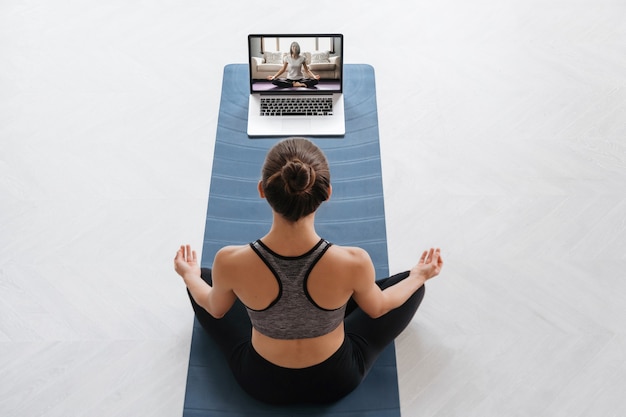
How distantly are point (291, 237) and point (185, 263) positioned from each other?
56 cm

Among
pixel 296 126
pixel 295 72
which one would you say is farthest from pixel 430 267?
pixel 295 72

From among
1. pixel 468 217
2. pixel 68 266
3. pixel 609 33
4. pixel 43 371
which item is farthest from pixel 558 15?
pixel 43 371

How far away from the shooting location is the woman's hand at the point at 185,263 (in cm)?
205

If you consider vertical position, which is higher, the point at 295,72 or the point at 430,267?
the point at 295,72

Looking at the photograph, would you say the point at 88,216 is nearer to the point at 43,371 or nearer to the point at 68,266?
the point at 68,266

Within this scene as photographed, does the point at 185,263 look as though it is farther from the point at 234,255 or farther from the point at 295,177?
the point at 295,177

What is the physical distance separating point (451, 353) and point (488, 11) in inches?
77.8

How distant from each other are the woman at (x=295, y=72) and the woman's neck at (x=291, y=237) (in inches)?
47.7

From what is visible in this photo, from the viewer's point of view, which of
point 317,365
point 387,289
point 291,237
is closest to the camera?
point 291,237

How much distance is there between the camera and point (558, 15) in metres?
3.47

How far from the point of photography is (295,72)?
2.72 metres

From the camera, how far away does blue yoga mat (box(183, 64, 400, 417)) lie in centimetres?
207

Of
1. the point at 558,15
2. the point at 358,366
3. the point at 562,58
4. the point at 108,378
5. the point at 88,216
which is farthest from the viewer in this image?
the point at 558,15

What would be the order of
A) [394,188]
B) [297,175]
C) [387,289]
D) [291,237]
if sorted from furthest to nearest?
[394,188]
[387,289]
[291,237]
[297,175]
